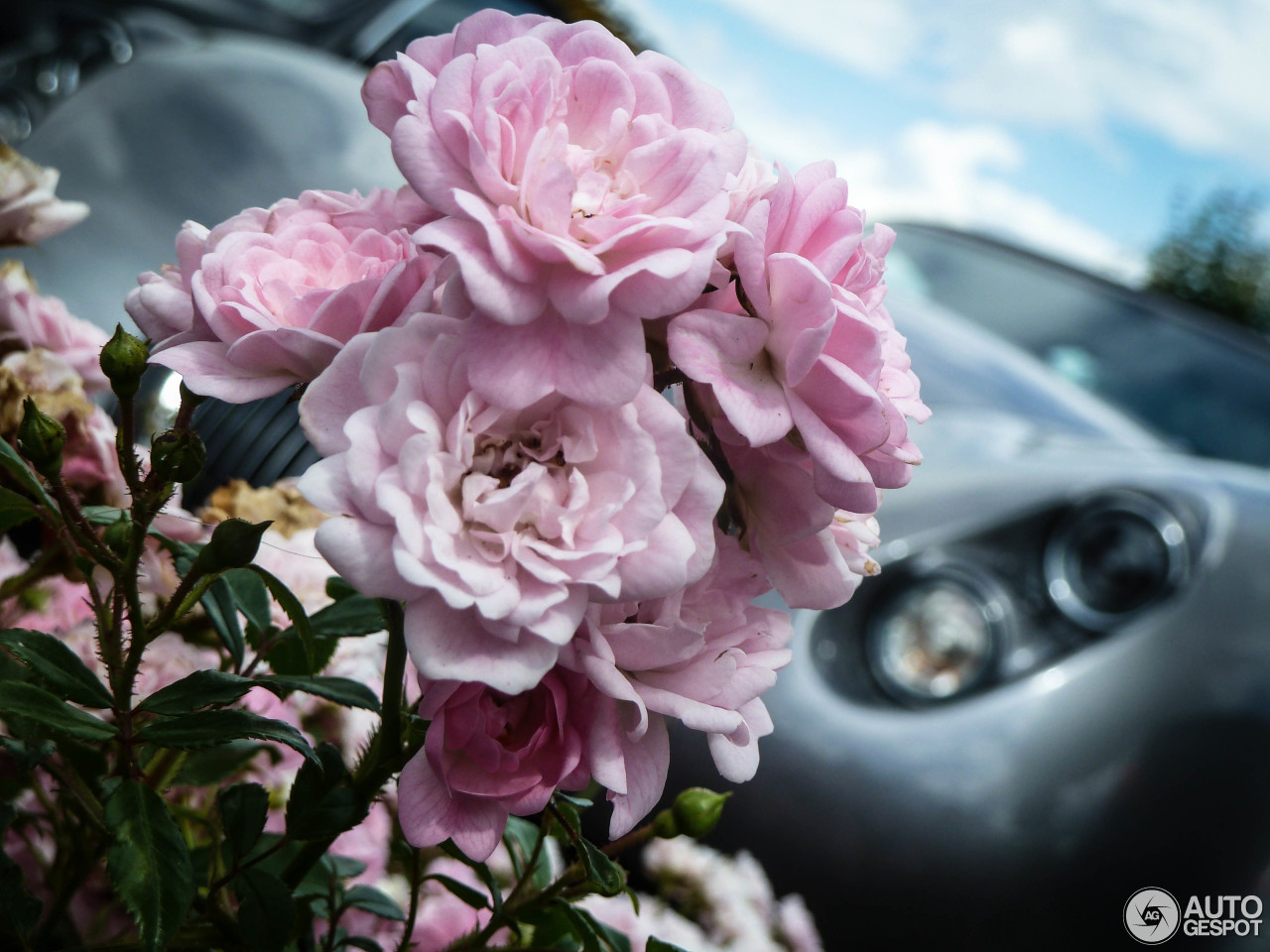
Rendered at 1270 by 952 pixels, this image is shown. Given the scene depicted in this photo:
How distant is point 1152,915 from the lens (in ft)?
4.52

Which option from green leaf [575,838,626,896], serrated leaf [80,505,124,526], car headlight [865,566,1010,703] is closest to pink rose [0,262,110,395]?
serrated leaf [80,505,124,526]

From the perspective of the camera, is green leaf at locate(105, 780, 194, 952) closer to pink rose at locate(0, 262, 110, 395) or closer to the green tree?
pink rose at locate(0, 262, 110, 395)

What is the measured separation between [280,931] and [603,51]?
0.46m

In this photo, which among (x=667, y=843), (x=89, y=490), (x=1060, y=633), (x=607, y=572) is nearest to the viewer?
(x=607, y=572)

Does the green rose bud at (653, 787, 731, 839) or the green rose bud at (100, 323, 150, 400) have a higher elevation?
the green rose bud at (100, 323, 150, 400)

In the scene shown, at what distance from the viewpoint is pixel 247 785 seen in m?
0.60

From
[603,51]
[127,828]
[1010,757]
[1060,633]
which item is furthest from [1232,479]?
[127,828]

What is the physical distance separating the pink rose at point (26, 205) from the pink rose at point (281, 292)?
35 centimetres

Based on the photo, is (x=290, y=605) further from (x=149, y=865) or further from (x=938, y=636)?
(x=938, y=636)

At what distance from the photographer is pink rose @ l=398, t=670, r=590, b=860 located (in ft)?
1.50

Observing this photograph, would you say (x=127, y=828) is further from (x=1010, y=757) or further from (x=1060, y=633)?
(x=1060, y=633)

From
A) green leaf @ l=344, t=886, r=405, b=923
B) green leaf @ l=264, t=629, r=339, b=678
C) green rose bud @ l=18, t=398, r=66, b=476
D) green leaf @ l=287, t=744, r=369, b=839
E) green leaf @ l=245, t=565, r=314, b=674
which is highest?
green rose bud @ l=18, t=398, r=66, b=476

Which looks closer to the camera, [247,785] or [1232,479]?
[247,785]

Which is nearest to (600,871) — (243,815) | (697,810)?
(697,810)
